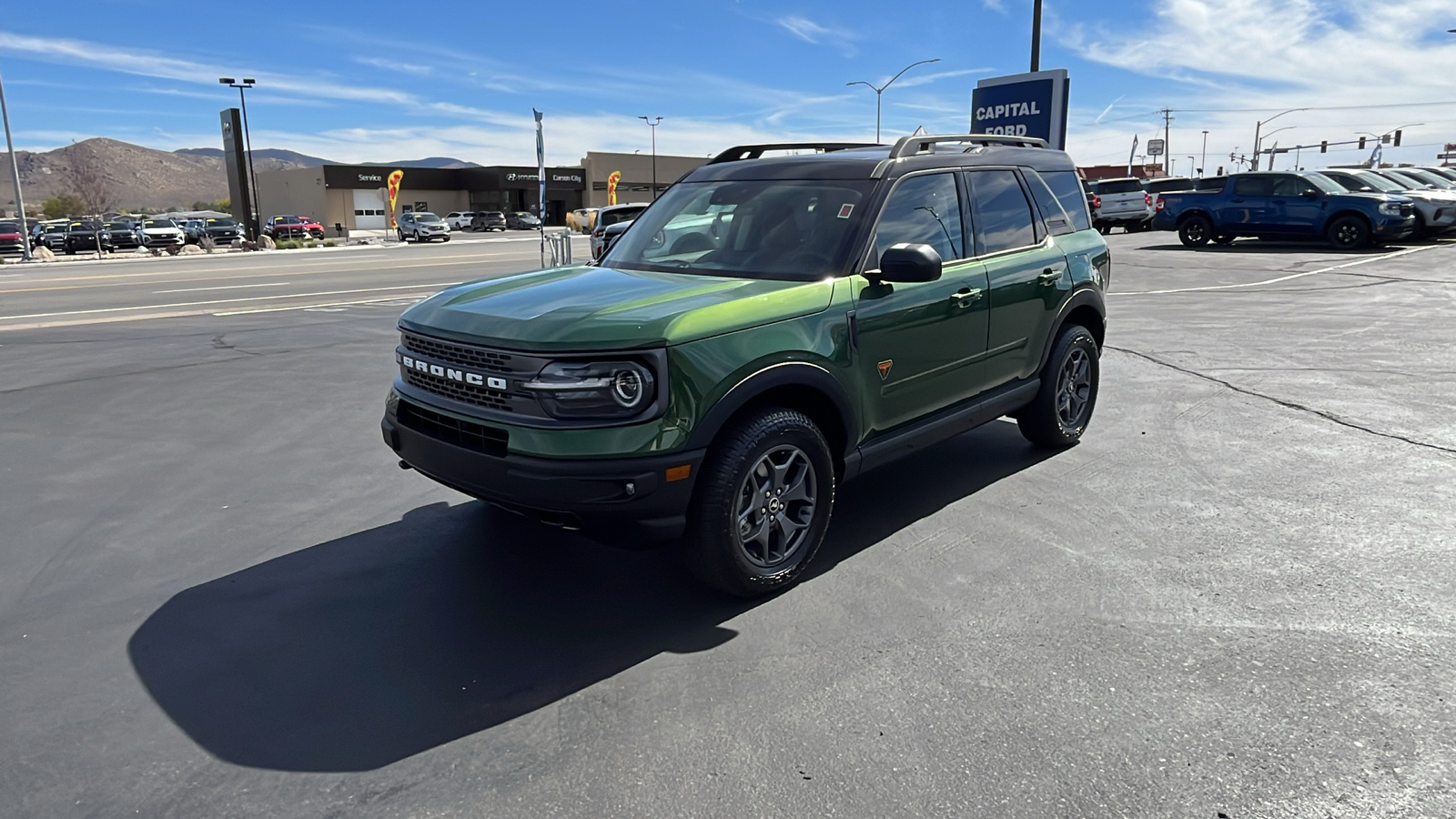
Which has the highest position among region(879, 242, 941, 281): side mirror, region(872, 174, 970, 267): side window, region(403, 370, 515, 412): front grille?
region(872, 174, 970, 267): side window

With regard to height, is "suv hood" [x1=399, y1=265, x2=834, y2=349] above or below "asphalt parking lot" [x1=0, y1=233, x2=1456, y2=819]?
above

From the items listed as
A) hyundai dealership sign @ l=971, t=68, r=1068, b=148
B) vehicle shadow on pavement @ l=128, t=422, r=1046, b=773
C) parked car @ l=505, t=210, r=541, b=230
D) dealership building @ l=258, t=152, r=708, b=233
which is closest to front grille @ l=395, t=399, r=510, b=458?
vehicle shadow on pavement @ l=128, t=422, r=1046, b=773

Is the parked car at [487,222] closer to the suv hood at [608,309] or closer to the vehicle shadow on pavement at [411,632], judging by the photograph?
the vehicle shadow on pavement at [411,632]

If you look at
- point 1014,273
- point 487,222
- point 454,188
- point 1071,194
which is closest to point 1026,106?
point 1071,194

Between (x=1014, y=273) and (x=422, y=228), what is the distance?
5176 centimetres

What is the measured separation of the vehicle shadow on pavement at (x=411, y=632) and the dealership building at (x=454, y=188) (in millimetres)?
84356

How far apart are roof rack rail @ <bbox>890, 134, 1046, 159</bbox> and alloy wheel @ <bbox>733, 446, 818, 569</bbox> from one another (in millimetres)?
1734

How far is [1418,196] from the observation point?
21891 mm

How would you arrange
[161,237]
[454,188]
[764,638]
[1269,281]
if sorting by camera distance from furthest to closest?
[454,188] < [161,237] < [1269,281] < [764,638]

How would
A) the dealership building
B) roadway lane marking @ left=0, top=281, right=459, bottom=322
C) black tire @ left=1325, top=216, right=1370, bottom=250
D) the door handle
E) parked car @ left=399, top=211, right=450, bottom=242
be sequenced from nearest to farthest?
the door handle → roadway lane marking @ left=0, top=281, right=459, bottom=322 → black tire @ left=1325, top=216, right=1370, bottom=250 → parked car @ left=399, top=211, right=450, bottom=242 → the dealership building

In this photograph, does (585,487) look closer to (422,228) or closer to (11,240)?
(11,240)

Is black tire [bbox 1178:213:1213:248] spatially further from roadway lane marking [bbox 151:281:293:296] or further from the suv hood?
the suv hood

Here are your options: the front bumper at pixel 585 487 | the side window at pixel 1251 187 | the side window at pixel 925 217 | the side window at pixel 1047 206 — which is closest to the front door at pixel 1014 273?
Result: the side window at pixel 1047 206

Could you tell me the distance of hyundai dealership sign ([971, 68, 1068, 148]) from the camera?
16844 millimetres
